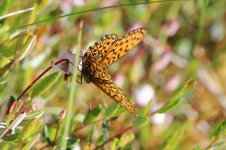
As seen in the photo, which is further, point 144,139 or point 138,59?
point 138,59

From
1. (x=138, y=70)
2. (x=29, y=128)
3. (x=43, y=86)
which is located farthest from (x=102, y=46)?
(x=138, y=70)

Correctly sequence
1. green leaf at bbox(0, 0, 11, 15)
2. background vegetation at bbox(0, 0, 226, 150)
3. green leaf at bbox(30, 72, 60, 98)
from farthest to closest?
background vegetation at bbox(0, 0, 226, 150) → green leaf at bbox(0, 0, 11, 15) → green leaf at bbox(30, 72, 60, 98)

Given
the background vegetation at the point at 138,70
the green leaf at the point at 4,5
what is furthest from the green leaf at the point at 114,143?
the green leaf at the point at 4,5

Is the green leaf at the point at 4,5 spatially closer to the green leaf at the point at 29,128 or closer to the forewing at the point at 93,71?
the forewing at the point at 93,71

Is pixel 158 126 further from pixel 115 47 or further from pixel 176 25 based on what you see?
pixel 115 47

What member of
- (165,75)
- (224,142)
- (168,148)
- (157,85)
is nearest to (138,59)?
(157,85)

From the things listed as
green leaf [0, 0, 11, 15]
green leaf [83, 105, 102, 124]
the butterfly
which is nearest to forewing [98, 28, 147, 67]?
the butterfly

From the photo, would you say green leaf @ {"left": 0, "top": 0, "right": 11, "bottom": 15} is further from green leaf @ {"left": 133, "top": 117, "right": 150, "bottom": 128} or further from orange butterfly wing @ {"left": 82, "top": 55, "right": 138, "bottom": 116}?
green leaf @ {"left": 133, "top": 117, "right": 150, "bottom": 128}
